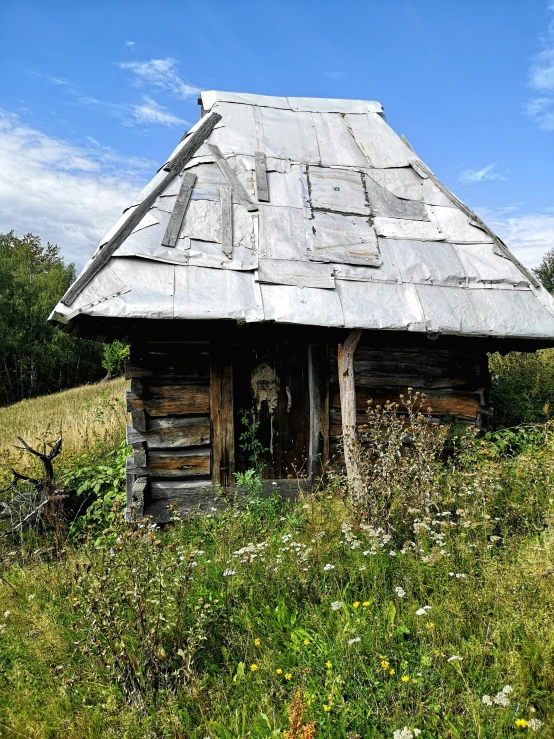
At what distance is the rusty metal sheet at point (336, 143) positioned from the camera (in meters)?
7.32

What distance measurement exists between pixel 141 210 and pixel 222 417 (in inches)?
101

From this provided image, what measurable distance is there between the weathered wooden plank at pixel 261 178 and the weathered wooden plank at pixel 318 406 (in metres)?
2.01

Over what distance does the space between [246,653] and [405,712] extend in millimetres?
998

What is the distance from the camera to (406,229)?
21.5 ft

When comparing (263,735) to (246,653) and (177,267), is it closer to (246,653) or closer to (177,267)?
(246,653)

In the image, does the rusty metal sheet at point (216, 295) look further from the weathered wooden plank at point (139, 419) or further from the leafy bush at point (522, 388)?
the leafy bush at point (522, 388)

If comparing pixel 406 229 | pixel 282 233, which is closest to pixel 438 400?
pixel 406 229

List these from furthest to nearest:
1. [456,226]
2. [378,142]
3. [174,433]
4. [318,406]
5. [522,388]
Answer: [522,388], [378,142], [456,226], [318,406], [174,433]

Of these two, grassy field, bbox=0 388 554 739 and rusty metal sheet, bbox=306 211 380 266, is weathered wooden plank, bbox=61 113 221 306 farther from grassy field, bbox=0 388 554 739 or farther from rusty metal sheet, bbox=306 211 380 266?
grassy field, bbox=0 388 554 739

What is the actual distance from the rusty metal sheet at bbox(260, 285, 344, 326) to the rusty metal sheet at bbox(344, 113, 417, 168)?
9.76 feet

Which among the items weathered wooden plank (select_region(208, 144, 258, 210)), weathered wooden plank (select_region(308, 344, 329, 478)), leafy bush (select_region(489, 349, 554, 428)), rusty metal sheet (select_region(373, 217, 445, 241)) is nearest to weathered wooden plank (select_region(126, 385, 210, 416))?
weathered wooden plank (select_region(308, 344, 329, 478))

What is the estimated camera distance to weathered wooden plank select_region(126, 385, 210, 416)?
571cm

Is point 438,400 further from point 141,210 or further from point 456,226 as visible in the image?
point 141,210

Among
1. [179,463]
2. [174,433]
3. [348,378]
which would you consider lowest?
[179,463]
